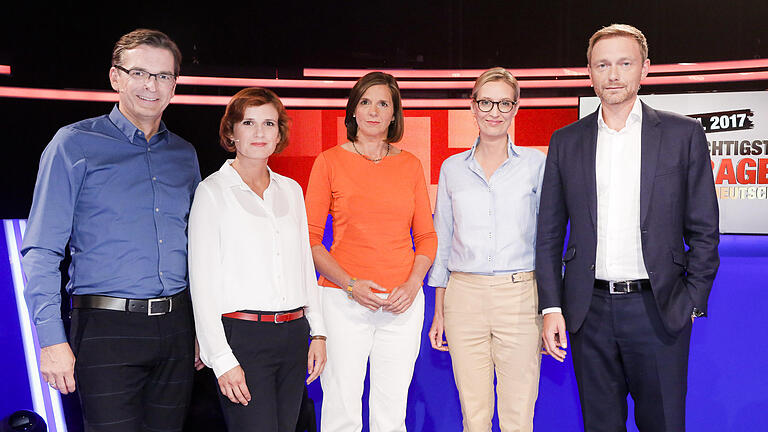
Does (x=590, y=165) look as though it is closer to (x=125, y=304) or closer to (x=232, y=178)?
(x=232, y=178)

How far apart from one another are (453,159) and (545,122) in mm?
2590

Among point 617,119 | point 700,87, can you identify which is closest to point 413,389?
point 617,119

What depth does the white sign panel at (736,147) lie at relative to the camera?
11.8 feet

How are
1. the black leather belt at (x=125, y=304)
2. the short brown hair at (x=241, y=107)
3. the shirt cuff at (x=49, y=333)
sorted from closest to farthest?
the shirt cuff at (x=49, y=333) < the black leather belt at (x=125, y=304) < the short brown hair at (x=241, y=107)

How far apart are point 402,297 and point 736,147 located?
259 centimetres

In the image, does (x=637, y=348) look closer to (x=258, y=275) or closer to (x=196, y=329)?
(x=258, y=275)

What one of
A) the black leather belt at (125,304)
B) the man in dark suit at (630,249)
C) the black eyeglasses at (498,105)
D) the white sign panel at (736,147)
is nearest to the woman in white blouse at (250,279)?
the black leather belt at (125,304)

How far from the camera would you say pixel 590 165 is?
218 cm

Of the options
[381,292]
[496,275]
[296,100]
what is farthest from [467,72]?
[381,292]

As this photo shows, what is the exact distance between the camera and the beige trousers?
2434mm

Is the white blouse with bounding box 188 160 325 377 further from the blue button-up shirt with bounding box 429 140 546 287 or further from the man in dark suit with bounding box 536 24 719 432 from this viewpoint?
the man in dark suit with bounding box 536 24 719 432

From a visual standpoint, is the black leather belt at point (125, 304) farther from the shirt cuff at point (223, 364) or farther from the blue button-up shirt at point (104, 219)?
the shirt cuff at point (223, 364)

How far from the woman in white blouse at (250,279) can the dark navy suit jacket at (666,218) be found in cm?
97

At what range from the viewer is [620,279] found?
2.14 metres
